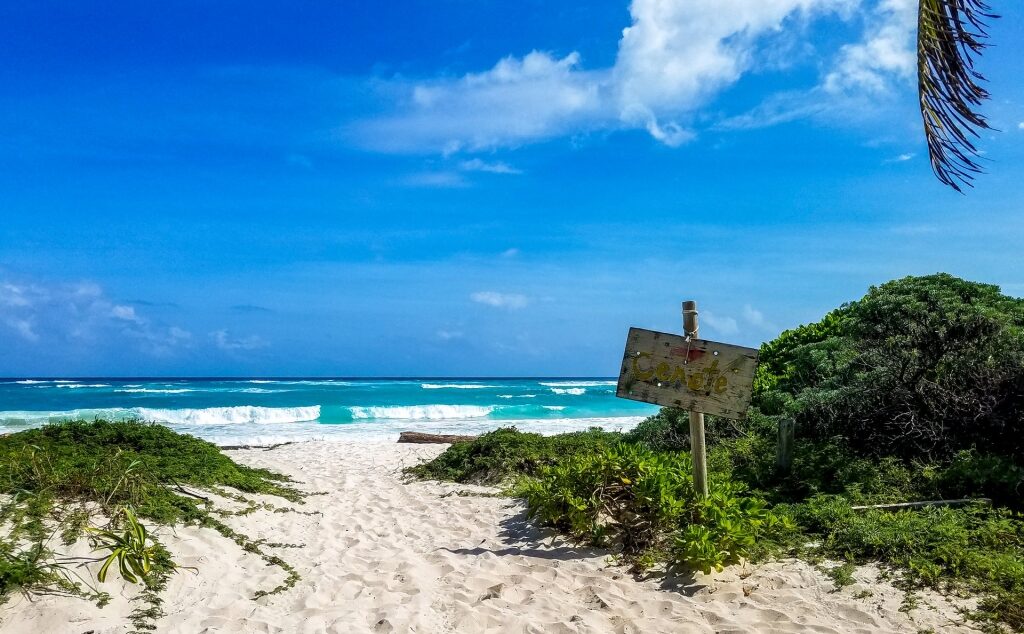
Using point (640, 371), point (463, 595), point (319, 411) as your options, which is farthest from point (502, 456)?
point (319, 411)

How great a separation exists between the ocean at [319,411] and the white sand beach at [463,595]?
13.2 metres

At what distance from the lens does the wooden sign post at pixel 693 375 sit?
5.67 metres

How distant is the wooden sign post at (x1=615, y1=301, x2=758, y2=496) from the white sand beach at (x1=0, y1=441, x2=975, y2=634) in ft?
3.70

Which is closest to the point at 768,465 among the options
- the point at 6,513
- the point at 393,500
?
the point at 393,500

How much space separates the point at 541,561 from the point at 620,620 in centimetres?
137

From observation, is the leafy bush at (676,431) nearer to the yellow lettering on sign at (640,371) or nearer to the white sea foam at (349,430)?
the yellow lettering on sign at (640,371)

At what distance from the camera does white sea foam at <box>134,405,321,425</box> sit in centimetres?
3083

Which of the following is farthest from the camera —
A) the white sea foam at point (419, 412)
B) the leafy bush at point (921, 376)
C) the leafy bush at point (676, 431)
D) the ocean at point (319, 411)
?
the white sea foam at point (419, 412)

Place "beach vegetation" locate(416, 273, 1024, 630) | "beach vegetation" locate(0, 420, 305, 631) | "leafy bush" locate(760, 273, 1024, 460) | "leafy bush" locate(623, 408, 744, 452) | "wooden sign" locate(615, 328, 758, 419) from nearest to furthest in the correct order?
"beach vegetation" locate(0, 420, 305, 631)
"beach vegetation" locate(416, 273, 1024, 630)
"wooden sign" locate(615, 328, 758, 419)
"leafy bush" locate(760, 273, 1024, 460)
"leafy bush" locate(623, 408, 744, 452)

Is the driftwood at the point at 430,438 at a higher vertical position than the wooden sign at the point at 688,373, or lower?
lower

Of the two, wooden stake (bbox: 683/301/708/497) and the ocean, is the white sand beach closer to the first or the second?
wooden stake (bbox: 683/301/708/497)

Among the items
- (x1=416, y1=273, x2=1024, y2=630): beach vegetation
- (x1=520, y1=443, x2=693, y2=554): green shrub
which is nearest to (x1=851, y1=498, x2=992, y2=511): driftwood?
(x1=416, y1=273, x2=1024, y2=630): beach vegetation

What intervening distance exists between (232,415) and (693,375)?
29488 mm

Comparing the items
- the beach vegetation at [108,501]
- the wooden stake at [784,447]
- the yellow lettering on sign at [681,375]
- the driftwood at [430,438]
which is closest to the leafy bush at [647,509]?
the yellow lettering on sign at [681,375]
